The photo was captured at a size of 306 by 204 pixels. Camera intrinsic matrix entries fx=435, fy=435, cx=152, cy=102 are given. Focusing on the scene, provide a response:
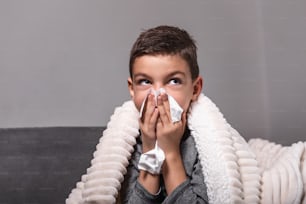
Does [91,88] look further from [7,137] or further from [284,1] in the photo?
[284,1]

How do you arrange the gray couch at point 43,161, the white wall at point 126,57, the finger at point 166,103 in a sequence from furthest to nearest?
the white wall at point 126,57
the gray couch at point 43,161
the finger at point 166,103

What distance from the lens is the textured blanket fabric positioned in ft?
2.49

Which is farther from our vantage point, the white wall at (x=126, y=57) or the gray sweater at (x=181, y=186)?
the white wall at (x=126, y=57)

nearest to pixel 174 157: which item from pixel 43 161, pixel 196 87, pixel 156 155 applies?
pixel 156 155

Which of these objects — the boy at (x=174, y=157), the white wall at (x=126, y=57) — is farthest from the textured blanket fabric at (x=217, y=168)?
the white wall at (x=126, y=57)

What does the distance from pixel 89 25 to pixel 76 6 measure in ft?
0.18

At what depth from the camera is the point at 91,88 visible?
1094 millimetres

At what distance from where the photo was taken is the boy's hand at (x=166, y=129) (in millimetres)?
762

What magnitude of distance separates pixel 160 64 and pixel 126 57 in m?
0.33

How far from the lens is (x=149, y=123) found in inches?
30.5

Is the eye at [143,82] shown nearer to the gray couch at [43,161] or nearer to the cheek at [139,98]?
the cheek at [139,98]

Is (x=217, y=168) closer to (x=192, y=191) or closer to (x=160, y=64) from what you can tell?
(x=192, y=191)

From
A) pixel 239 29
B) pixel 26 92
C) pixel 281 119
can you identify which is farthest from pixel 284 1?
pixel 26 92

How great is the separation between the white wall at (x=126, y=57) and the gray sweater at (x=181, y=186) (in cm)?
30
